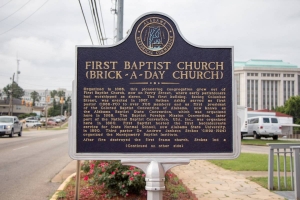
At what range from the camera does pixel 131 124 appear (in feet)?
15.4

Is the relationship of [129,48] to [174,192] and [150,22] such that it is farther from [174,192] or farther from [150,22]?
[174,192]

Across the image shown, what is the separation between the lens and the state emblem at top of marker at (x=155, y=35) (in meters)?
4.80

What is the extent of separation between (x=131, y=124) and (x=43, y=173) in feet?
23.1

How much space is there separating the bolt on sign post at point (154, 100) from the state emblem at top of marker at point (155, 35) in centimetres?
1

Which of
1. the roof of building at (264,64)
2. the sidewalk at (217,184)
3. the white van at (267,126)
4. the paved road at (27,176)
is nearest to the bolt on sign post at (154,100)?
the sidewalk at (217,184)

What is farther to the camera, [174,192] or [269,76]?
[269,76]

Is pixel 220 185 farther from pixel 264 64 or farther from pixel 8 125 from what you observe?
pixel 264 64

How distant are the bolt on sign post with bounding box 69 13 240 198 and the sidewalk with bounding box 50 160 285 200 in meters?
2.83

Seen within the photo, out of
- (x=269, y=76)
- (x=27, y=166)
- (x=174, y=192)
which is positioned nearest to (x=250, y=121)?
(x=27, y=166)

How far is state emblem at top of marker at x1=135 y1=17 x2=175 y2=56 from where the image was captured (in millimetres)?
4797

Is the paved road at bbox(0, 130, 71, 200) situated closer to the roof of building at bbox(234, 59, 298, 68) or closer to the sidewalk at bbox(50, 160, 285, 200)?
the sidewalk at bbox(50, 160, 285, 200)

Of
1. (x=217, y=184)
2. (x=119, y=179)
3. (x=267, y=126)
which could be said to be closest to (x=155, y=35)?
(x=119, y=179)

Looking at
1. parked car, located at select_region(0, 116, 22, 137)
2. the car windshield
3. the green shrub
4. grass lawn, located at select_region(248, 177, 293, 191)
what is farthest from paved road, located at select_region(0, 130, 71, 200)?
the car windshield

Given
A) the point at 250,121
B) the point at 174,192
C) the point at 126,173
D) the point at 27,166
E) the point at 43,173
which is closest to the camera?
the point at 126,173
